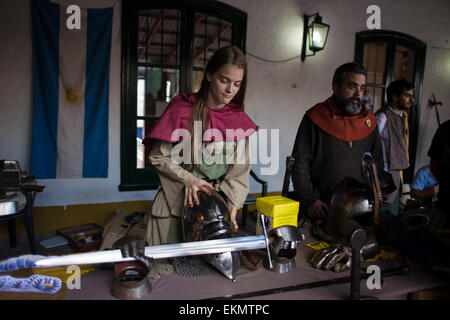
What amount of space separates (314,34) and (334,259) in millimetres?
4022

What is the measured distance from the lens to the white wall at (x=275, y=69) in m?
3.55

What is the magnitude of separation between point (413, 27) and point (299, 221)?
5665mm

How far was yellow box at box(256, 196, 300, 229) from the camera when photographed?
5.69 feet

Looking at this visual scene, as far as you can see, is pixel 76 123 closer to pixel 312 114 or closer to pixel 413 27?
pixel 312 114

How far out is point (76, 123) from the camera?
377 centimetres

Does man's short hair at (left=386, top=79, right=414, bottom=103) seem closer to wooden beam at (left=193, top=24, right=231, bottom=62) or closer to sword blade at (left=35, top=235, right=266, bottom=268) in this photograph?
wooden beam at (left=193, top=24, right=231, bottom=62)

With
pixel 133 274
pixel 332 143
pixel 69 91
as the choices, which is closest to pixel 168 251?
pixel 133 274

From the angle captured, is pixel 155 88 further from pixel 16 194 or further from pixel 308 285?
pixel 308 285

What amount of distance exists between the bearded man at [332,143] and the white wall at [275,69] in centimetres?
245

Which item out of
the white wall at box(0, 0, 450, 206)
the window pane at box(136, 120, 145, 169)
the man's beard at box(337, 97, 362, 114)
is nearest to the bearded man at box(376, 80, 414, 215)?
the man's beard at box(337, 97, 362, 114)

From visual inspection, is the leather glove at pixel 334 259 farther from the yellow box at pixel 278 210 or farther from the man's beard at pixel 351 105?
the man's beard at pixel 351 105

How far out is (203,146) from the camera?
74.5 inches

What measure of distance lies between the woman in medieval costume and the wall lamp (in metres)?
3.41

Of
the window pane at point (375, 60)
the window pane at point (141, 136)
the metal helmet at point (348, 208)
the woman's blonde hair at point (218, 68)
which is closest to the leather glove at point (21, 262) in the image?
the woman's blonde hair at point (218, 68)
